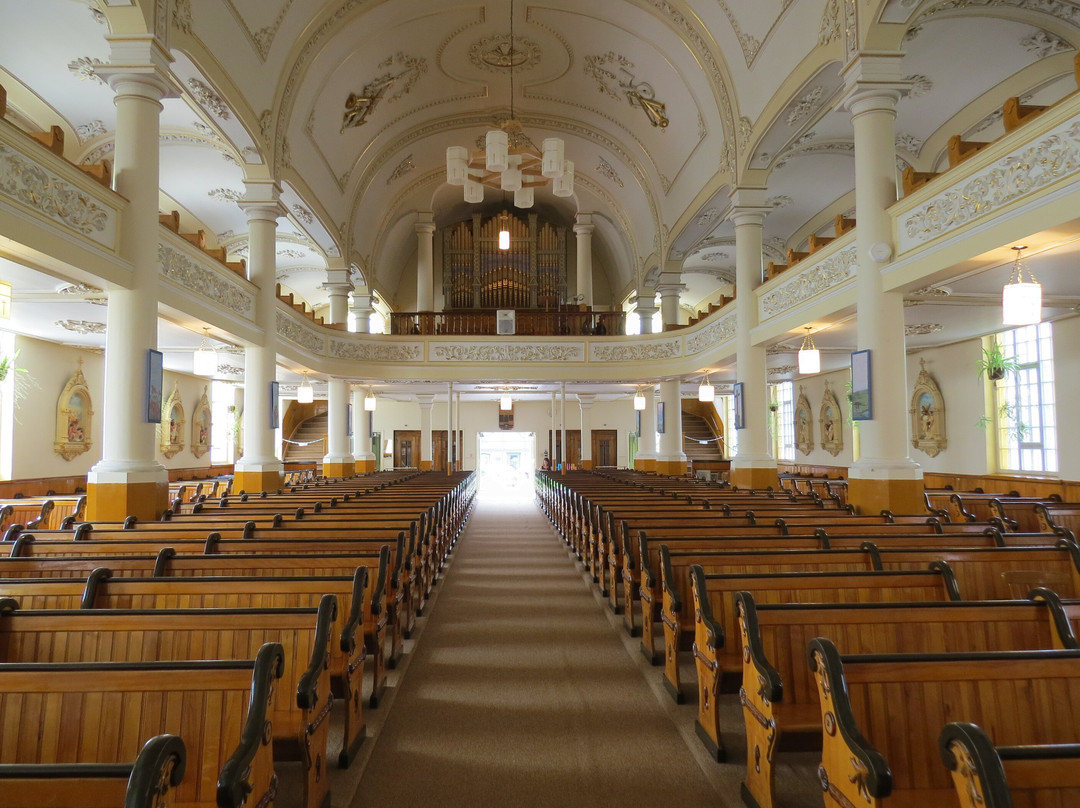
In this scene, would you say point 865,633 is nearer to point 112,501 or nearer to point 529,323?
point 112,501

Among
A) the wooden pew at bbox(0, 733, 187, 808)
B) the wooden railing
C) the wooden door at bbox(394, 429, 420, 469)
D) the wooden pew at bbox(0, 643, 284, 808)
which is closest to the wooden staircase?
the wooden door at bbox(394, 429, 420, 469)

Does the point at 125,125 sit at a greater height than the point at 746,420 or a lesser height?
greater

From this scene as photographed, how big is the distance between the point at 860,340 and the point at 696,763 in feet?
17.1

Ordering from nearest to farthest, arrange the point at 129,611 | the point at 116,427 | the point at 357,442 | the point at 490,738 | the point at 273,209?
the point at 129,611
the point at 490,738
the point at 116,427
the point at 273,209
the point at 357,442

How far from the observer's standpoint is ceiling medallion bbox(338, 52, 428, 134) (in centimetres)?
1198

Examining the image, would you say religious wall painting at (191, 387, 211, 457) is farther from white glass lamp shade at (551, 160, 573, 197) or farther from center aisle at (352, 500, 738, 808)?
center aisle at (352, 500, 738, 808)

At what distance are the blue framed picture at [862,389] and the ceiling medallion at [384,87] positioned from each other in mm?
10164

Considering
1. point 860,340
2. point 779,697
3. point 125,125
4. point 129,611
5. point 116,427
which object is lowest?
point 779,697

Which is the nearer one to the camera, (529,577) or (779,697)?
(779,697)

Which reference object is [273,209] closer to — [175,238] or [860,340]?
[175,238]

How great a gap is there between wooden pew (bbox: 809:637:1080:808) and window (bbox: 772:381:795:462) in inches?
682

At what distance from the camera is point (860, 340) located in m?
→ 6.75

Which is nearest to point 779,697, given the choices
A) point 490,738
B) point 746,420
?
point 490,738

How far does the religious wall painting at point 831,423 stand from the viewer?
15.5 m
